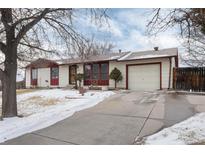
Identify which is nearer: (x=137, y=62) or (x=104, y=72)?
(x=137, y=62)

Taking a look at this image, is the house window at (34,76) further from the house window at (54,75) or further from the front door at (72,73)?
the front door at (72,73)

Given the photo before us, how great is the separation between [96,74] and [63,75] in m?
3.78

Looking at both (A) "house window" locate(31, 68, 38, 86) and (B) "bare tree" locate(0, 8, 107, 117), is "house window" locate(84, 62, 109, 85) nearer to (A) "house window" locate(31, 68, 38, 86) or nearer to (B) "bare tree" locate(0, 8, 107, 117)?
(A) "house window" locate(31, 68, 38, 86)

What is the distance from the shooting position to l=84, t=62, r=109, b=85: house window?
59.7 ft

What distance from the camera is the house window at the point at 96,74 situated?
1820 cm

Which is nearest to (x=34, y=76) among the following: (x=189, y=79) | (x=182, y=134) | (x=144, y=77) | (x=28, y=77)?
(x=28, y=77)

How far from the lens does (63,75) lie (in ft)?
67.5

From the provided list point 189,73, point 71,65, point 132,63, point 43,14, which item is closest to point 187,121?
point 43,14

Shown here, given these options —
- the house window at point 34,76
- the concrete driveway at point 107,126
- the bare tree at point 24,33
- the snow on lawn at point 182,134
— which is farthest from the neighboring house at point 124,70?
the snow on lawn at point 182,134

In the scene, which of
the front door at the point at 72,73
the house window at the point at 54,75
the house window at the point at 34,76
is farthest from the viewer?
the house window at the point at 34,76

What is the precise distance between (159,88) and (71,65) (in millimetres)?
8746

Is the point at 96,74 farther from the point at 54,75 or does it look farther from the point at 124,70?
the point at 54,75

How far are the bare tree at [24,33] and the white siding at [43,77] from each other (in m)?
13.4
